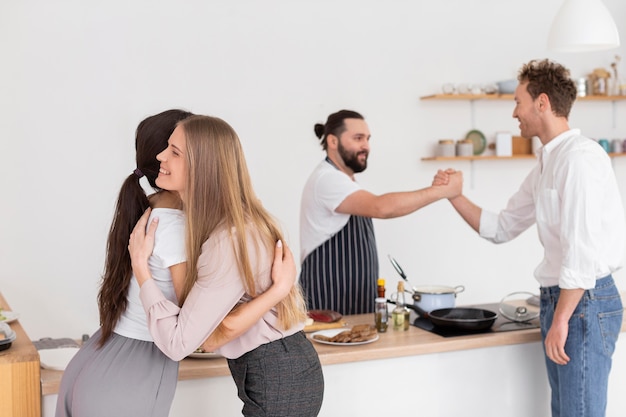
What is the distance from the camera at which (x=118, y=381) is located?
1786 mm

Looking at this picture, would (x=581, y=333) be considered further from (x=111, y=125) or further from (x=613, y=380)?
(x=111, y=125)

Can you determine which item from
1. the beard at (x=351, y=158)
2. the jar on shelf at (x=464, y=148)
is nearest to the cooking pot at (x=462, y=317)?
the beard at (x=351, y=158)

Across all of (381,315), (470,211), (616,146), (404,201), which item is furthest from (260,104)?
(616,146)

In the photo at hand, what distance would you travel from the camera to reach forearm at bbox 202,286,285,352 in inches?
70.4

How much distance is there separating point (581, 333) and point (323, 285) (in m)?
1.32

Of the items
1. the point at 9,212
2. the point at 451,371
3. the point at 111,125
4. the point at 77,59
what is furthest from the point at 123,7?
the point at 451,371

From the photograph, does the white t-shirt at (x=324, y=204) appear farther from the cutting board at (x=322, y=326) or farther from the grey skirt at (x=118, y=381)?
the grey skirt at (x=118, y=381)

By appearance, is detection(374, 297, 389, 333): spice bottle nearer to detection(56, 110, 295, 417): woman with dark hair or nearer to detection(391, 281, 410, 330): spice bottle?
detection(391, 281, 410, 330): spice bottle

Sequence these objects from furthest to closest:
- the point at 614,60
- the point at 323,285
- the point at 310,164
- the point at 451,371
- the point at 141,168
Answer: the point at 614,60 → the point at 310,164 → the point at 323,285 → the point at 451,371 → the point at 141,168

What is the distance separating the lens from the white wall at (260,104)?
4.37 m

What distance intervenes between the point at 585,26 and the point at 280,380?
75.7 inches

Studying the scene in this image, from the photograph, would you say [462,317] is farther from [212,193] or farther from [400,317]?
[212,193]

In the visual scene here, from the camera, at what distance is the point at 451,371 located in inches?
106

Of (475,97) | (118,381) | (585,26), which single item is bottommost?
(118,381)
